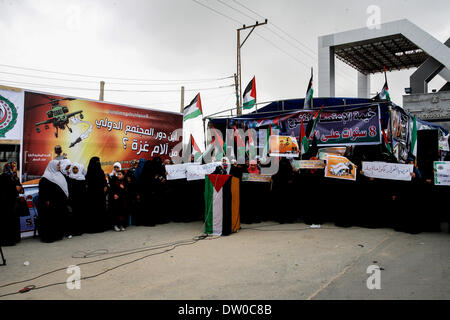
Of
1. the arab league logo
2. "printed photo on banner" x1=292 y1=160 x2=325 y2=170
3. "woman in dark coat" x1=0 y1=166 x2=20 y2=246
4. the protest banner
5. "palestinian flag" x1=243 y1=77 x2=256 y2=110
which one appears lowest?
"woman in dark coat" x1=0 y1=166 x2=20 y2=246

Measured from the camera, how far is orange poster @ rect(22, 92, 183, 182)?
23.9 feet

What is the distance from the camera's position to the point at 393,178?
6473mm

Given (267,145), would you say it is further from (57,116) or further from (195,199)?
(57,116)

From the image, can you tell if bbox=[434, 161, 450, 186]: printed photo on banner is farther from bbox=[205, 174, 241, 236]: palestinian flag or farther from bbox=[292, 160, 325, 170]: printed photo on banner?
bbox=[205, 174, 241, 236]: palestinian flag

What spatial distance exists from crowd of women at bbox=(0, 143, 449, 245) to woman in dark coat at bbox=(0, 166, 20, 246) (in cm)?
2

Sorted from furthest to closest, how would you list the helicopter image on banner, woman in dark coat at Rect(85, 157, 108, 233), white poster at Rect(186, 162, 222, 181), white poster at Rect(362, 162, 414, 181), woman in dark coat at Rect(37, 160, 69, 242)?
white poster at Rect(186, 162, 222, 181) < the helicopter image on banner < woman in dark coat at Rect(85, 157, 108, 233) < white poster at Rect(362, 162, 414, 181) < woman in dark coat at Rect(37, 160, 69, 242)

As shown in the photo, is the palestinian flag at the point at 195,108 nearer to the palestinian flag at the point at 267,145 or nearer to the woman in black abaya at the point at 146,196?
the palestinian flag at the point at 267,145

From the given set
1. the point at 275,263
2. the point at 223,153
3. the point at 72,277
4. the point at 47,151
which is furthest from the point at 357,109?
the point at 47,151

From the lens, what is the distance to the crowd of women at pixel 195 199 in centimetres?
620

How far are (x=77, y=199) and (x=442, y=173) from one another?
7.65 metres

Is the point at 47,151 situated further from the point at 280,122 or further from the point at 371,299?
the point at 371,299

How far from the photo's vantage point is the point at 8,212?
239 inches

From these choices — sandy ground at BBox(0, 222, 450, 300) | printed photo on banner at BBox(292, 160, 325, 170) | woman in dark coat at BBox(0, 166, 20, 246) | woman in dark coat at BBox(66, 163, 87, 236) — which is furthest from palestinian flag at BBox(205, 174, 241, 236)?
woman in dark coat at BBox(0, 166, 20, 246)
